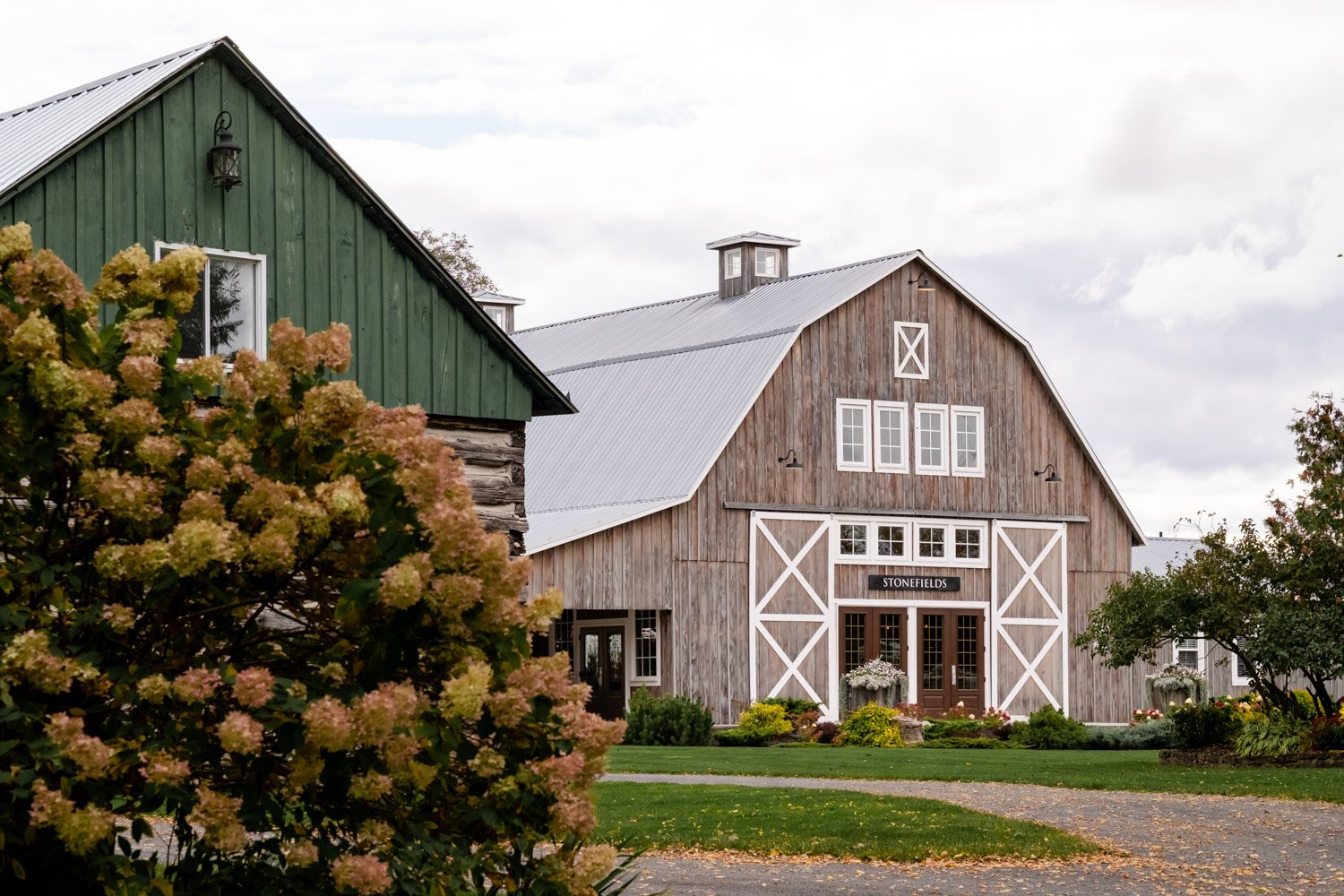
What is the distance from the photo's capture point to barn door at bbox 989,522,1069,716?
121ft

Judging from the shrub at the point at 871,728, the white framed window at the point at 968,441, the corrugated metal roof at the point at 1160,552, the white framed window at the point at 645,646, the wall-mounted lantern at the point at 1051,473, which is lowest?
the shrub at the point at 871,728

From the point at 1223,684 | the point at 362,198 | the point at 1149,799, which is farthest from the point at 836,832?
the point at 1223,684

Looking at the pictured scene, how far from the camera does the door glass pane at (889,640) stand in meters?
36.0

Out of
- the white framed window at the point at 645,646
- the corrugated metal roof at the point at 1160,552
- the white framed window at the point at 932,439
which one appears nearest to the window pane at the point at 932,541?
the white framed window at the point at 932,439

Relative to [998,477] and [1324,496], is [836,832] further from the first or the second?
[998,477]

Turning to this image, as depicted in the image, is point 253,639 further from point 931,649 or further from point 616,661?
point 931,649

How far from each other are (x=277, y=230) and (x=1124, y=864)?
9.04 m

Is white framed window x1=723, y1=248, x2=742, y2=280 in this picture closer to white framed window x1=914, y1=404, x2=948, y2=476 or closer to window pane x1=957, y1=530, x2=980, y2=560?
white framed window x1=914, y1=404, x2=948, y2=476

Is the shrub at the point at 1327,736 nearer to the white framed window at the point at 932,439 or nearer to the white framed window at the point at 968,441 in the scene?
the white framed window at the point at 932,439

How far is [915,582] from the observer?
119 feet

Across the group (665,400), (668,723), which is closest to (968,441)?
(665,400)

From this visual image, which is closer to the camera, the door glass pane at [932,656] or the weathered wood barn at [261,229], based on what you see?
the weathered wood barn at [261,229]

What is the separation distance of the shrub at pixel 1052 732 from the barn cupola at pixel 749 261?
498 inches

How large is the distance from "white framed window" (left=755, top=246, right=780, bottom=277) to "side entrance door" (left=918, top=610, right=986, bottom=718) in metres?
9.68
